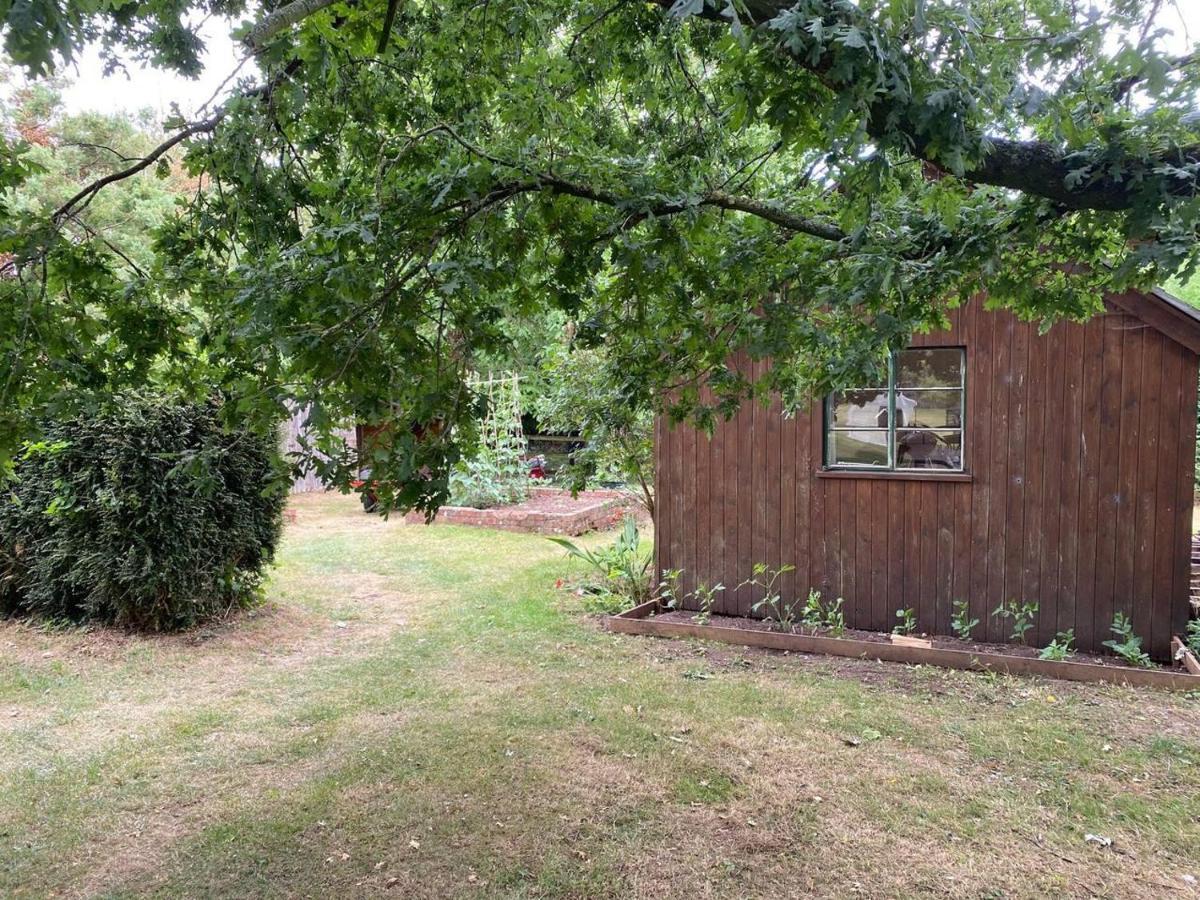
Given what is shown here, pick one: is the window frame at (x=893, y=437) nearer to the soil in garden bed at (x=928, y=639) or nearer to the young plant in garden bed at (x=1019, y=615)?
the young plant in garden bed at (x=1019, y=615)

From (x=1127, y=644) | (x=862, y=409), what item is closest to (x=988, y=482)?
(x=862, y=409)

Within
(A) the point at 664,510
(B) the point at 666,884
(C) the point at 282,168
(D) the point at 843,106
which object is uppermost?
(C) the point at 282,168

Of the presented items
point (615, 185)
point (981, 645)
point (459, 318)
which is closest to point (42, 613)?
point (459, 318)

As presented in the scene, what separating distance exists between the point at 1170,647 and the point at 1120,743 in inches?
81.4

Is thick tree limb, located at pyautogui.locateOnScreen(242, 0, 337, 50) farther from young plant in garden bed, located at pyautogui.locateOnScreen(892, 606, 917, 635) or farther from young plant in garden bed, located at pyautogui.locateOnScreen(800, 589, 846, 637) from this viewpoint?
young plant in garden bed, located at pyautogui.locateOnScreen(892, 606, 917, 635)

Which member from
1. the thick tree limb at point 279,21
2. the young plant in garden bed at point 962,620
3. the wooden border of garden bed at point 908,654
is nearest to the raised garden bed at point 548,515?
the wooden border of garden bed at point 908,654

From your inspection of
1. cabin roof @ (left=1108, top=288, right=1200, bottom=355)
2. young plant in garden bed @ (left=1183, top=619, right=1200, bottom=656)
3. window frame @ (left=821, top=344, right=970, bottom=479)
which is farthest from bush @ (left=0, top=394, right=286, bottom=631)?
young plant in garden bed @ (left=1183, top=619, right=1200, bottom=656)

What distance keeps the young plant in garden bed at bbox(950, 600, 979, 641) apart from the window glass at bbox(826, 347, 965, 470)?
114cm

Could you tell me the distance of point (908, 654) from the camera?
5824 mm

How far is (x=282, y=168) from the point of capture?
3.32 meters

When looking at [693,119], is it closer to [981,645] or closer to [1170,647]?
[981,645]

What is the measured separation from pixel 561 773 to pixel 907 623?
3.80 meters

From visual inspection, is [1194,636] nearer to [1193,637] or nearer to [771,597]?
[1193,637]

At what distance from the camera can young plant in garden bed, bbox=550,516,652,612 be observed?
293 inches
